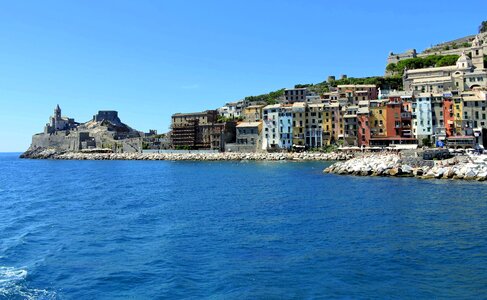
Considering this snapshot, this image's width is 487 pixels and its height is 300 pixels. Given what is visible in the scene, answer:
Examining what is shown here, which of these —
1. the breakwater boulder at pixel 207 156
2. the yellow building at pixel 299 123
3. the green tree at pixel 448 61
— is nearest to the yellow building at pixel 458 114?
the breakwater boulder at pixel 207 156

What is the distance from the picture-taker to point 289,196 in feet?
105

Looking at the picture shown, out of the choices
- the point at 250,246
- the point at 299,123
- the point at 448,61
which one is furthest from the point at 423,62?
the point at 250,246

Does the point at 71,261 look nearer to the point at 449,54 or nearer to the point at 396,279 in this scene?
the point at 396,279

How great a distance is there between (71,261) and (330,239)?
32.1ft

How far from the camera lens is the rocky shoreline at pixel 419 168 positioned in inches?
1592

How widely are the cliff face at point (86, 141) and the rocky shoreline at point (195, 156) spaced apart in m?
2.23

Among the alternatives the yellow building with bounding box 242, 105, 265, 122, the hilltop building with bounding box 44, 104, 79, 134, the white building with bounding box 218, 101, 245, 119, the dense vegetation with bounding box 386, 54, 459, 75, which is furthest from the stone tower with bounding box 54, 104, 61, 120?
the dense vegetation with bounding box 386, 54, 459, 75

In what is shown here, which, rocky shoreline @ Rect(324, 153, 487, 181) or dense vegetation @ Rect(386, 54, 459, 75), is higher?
dense vegetation @ Rect(386, 54, 459, 75)

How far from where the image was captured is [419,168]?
44188 millimetres

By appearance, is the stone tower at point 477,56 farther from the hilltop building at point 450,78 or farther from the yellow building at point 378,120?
the yellow building at point 378,120

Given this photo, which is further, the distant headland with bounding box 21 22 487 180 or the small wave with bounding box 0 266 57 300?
the distant headland with bounding box 21 22 487 180

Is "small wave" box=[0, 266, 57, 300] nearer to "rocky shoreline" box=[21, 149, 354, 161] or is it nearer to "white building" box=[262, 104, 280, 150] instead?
"rocky shoreline" box=[21, 149, 354, 161]

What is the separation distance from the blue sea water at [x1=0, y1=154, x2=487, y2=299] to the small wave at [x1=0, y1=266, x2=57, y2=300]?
0.11ft

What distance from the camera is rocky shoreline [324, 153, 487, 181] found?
133 ft
